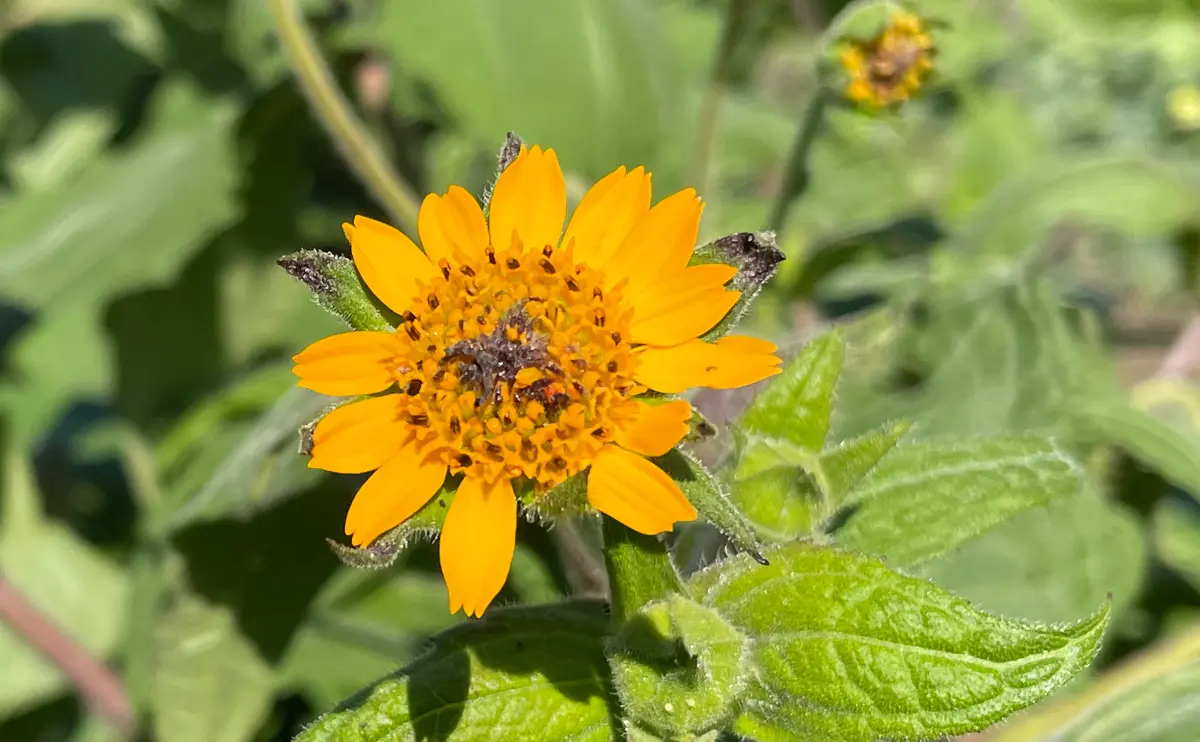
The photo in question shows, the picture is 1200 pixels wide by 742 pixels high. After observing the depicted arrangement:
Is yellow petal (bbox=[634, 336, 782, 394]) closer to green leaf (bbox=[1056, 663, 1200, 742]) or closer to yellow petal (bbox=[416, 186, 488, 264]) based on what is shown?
yellow petal (bbox=[416, 186, 488, 264])

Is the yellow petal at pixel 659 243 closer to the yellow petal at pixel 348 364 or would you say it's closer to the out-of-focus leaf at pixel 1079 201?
the yellow petal at pixel 348 364

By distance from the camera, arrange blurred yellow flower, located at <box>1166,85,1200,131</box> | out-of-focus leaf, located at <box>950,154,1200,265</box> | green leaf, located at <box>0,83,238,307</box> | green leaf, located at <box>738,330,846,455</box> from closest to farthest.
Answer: green leaf, located at <box>738,330,846,455</box> < green leaf, located at <box>0,83,238,307</box> < out-of-focus leaf, located at <box>950,154,1200,265</box> < blurred yellow flower, located at <box>1166,85,1200,131</box>

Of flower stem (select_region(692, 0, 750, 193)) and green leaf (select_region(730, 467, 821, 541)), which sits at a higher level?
flower stem (select_region(692, 0, 750, 193))

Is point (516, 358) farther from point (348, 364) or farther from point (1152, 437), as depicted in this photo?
point (1152, 437)

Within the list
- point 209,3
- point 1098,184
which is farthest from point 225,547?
point 1098,184

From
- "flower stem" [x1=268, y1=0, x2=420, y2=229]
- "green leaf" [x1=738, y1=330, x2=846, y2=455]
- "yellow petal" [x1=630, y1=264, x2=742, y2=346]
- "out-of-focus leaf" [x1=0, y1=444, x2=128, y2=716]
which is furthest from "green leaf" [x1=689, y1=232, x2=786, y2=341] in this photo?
"out-of-focus leaf" [x1=0, y1=444, x2=128, y2=716]

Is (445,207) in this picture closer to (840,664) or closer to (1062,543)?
(840,664)

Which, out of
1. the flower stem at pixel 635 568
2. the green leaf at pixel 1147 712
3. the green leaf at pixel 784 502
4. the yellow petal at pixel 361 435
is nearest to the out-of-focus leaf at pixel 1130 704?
the green leaf at pixel 1147 712
